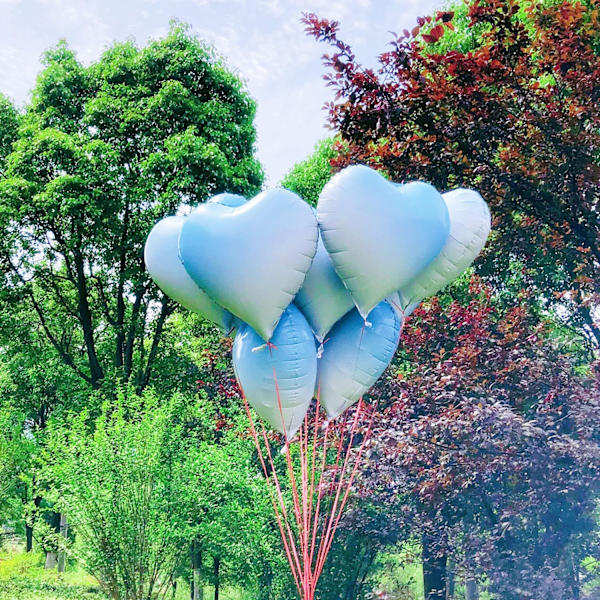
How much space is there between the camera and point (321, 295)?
316 centimetres

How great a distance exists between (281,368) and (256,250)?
0.63 meters

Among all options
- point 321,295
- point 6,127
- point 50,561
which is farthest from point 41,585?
point 321,295

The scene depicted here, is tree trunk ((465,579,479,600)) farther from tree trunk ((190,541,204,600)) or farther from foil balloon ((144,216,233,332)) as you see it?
foil balloon ((144,216,233,332))

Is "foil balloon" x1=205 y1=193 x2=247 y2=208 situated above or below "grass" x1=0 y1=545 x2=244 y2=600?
above

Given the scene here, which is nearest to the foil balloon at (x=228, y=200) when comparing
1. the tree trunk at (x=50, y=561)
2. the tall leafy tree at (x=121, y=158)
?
the tall leafy tree at (x=121, y=158)

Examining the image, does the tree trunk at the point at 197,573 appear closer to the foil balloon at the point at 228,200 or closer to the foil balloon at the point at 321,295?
the foil balloon at the point at 321,295

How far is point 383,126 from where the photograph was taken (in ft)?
17.6

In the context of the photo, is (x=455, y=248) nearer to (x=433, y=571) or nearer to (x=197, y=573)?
(x=433, y=571)

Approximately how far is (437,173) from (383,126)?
72 cm

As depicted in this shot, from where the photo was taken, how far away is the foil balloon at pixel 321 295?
3.14 m

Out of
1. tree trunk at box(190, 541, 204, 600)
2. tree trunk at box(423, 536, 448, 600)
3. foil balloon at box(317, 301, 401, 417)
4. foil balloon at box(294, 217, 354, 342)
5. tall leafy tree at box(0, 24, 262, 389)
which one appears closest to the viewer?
foil balloon at box(294, 217, 354, 342)

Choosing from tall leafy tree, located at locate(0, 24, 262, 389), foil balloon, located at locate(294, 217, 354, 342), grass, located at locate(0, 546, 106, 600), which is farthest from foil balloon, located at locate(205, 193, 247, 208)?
grass, located at locate(0, 546, 106, 600)

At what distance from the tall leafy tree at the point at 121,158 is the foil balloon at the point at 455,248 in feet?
18.9

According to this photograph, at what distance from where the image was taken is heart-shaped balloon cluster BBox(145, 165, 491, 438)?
285cm
